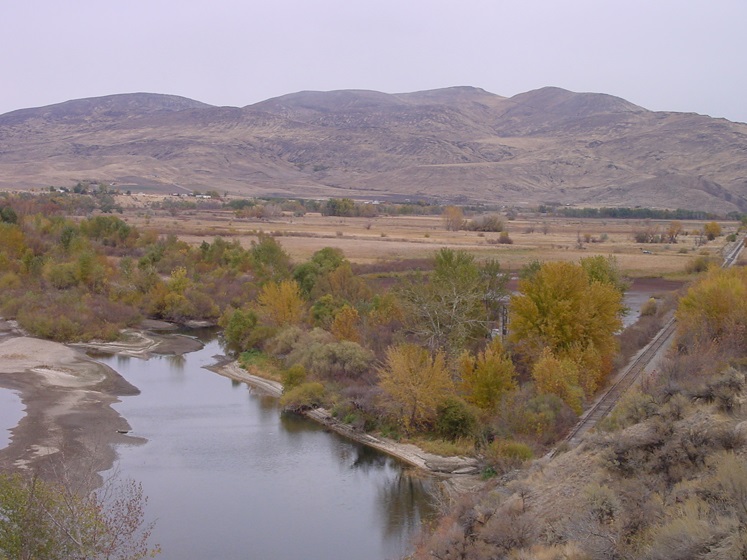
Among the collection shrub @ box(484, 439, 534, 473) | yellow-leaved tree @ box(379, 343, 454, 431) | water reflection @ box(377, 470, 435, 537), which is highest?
yellow-leaved tree @ box(379, 343, 454, 431)

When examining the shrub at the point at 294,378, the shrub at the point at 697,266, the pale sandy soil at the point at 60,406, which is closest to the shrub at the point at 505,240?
the shrub at the point at 697,266

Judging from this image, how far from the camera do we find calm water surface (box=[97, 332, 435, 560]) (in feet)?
71.1

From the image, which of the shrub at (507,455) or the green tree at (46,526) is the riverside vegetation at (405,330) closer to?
the shrub at (507,455)

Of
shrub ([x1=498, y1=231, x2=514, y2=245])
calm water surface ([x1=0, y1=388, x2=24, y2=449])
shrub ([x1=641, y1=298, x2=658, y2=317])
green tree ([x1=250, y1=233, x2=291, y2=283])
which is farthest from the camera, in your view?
shrub ([x1=498, y1=231, x2=514, y2=245])

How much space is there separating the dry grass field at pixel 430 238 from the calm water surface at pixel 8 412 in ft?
129

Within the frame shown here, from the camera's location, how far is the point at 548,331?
3353 cm

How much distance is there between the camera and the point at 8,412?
32906 mm

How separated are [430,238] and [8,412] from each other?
70.7m

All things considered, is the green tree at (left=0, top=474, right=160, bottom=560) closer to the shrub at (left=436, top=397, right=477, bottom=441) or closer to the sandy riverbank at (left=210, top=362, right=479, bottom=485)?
the sandy riverbank at (left=210, top=362, right=479, bottom=485)

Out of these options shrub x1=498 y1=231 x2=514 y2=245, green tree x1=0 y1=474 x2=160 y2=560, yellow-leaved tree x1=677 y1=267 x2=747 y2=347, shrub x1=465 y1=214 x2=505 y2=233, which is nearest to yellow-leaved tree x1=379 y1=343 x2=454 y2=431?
yellow-leaved tree x1=677 y1=267 x2=747 y2=347

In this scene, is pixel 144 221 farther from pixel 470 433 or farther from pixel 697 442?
pixel 697 442

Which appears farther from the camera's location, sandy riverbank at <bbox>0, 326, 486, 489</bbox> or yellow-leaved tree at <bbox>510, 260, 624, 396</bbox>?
yellow-leaved tree at <bbox>510, 260, 624, 396</bbox>

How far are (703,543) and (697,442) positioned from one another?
602 centimetres

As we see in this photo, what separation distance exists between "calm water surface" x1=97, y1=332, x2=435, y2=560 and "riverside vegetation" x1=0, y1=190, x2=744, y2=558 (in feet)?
7.30
